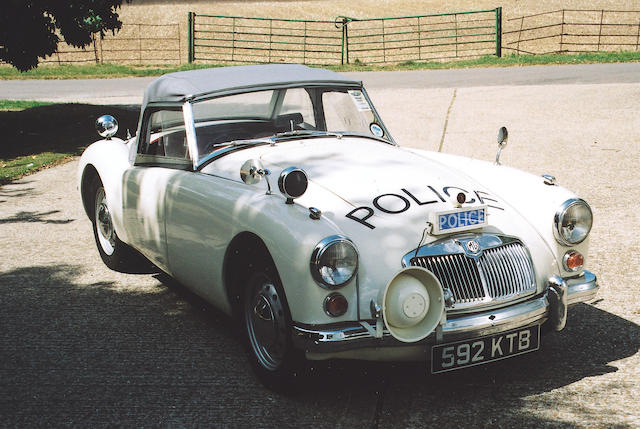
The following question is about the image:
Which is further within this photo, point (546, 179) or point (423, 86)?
point (423, 86)

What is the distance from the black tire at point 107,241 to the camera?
5.57m

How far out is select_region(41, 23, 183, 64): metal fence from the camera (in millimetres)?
26203

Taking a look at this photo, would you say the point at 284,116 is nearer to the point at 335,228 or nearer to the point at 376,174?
the point at 376,174

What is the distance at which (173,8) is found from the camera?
42.8m

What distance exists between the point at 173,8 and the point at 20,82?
23.2 m

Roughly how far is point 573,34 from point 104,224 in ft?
76.0

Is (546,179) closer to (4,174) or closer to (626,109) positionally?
(4,174)

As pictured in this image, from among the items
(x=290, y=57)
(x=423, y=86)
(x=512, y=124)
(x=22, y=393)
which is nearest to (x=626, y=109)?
(x=512, y=124)

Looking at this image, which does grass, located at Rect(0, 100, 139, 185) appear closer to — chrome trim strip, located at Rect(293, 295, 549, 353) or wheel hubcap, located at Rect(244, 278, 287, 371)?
wheel hubcap, located at Rect(244, 278, 287, 371)

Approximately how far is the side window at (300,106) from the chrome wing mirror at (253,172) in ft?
3.30

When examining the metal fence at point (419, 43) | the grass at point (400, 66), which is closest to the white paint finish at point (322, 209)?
the grass at point (400, 66)

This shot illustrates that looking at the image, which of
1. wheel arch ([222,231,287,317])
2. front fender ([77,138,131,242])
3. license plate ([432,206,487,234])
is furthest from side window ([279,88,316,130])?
license plate ([432,206,487,234])

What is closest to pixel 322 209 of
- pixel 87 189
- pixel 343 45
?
pixel 87 189

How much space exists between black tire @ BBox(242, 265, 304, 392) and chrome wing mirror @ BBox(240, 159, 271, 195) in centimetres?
51
